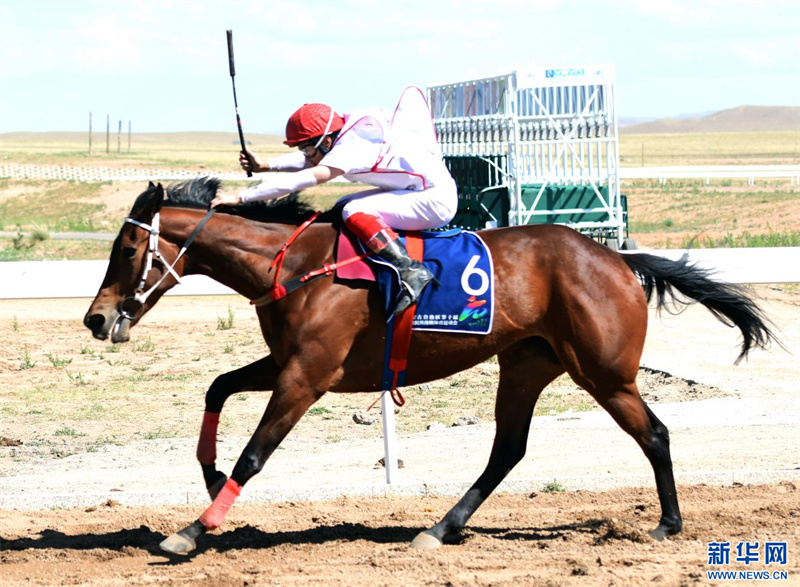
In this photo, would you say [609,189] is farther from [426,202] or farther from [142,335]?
[426,202]

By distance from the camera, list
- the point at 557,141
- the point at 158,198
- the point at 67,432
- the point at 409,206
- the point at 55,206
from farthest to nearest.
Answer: the point at 55,206, the point at 557,141, the point at 67,432, the point at 409,206, the point at 158,198

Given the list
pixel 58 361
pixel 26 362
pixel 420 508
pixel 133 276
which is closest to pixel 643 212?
pixel 58 361

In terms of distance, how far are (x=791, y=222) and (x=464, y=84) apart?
1023cm

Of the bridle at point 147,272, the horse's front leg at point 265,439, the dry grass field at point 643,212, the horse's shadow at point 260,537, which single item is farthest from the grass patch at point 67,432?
the dry grass field at point 643,212

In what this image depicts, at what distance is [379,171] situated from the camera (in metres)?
6.15

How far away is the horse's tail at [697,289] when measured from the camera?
665 centimetres

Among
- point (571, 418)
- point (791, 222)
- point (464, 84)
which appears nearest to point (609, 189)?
point (464, 84)

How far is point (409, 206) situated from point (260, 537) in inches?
78.9

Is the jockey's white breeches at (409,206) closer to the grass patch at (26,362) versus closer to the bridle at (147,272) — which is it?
the bridle at (147,272)

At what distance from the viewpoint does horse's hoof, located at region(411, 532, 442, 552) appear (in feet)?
20.1

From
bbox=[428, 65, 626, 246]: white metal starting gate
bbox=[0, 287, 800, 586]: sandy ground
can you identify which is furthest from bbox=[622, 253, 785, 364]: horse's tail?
bbox=[428, 65, 626, 246]: white metal starting gate

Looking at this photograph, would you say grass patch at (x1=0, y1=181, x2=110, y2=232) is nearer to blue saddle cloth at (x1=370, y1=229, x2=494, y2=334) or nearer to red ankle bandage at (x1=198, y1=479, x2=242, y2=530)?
blue saddle cloth at (x1=370, y1=229, x2=494, y2=334)

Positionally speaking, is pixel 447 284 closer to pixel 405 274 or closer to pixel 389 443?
pixel 405 274

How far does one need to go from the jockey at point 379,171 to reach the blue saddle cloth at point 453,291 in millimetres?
85
